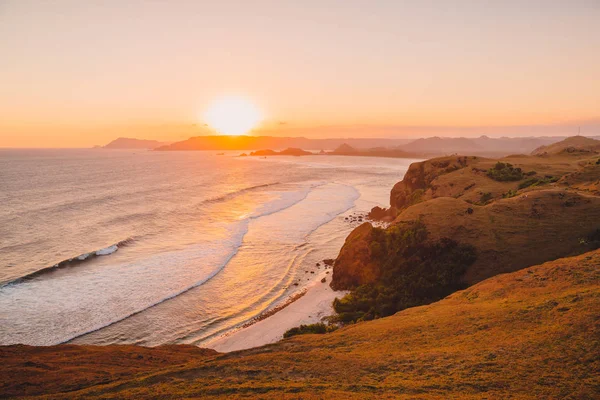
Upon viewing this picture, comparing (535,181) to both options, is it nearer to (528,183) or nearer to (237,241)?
(528,183)

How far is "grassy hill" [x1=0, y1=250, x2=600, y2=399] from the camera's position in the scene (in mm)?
8844

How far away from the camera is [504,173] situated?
39.6 m

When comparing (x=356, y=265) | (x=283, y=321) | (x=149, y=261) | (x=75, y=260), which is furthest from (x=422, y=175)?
(x=75, y=260)

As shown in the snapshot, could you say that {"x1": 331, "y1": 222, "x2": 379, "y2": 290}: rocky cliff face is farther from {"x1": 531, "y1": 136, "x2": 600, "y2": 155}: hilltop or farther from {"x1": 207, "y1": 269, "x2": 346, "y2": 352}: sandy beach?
{"x1": 531, "y1": 136, "x2": 600, "y2": 155}: hilltop

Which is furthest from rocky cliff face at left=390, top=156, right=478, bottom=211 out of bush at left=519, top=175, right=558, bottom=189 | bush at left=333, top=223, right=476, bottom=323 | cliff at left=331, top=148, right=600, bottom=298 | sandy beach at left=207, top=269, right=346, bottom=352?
sandy beach at left=207, top=269, right=346, bottom=352

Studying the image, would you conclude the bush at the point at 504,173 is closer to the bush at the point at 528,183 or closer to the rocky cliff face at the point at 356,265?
the bush at the point at 528,183

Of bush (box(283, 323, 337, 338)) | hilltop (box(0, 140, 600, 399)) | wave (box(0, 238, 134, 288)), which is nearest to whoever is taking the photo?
hilltop (box(0, 140, 600, 399))

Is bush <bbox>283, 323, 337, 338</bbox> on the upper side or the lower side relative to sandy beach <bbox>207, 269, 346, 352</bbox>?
upper

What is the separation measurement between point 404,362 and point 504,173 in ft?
121

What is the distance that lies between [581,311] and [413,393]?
22.1 feet

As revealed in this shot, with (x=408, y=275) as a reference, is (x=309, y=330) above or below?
below

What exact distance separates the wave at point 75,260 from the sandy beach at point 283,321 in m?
20.1

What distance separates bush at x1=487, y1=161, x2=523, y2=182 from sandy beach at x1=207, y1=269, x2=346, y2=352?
26.5 meters

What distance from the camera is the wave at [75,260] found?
28.2 meters
